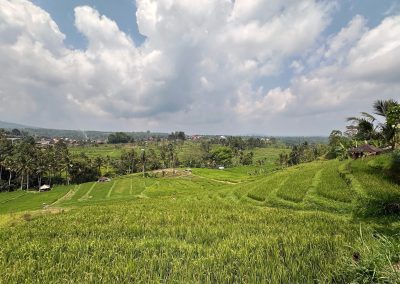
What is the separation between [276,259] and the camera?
28.7ft

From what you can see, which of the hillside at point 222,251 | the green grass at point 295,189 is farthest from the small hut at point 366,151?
the hillside at point 222,251

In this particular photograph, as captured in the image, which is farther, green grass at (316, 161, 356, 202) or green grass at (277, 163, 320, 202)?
green grass at (277, 163, 320, 202)

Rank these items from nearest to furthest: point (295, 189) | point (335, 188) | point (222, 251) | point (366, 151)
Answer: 1. point (222, 251)
2. point (335, 188)
3. point (295, 189)
4. point (366, 151)

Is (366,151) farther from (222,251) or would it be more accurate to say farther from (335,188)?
(222,251)

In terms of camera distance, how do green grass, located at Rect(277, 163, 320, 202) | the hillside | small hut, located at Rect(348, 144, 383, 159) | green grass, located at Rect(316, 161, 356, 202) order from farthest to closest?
small hut, located at Rect(348, 144, 383, 159) < green grass, located at Rect(277, 163, 320, 202) < green grass, located at Rect(316, 161, 356, 202) < the hillside

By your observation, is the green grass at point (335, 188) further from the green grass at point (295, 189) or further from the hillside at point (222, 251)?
the hillside at point (222, 251)

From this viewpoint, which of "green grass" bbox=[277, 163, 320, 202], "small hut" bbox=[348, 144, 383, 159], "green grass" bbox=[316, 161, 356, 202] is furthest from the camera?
"small hut" bbox=[348, 144, 383, 159]

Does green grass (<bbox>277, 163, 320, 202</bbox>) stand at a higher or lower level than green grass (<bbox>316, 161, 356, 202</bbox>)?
lower

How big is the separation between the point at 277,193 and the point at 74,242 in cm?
1753

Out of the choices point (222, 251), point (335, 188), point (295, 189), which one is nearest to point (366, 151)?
point (295, 189)

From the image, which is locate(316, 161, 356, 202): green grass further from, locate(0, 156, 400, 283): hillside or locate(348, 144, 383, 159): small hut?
locate(348, 144, 383, 159): small hut

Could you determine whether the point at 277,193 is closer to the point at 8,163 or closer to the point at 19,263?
the point at 19,263

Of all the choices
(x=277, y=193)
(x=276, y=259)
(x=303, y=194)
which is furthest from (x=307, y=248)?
(x=277, y=193)

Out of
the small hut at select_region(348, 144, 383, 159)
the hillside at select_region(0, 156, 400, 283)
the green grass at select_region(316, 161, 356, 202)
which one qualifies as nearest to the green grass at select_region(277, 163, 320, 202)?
the green grass at select_region(316, 161, 356, 202)
